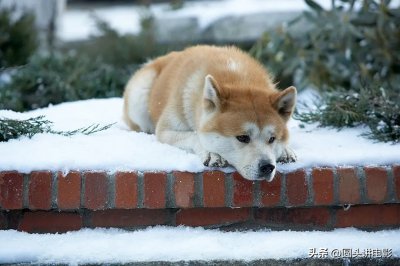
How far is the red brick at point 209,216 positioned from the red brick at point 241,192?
72 mm

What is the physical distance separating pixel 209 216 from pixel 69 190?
26.4 inches

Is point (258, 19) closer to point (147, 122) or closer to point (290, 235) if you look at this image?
point (147, 122)

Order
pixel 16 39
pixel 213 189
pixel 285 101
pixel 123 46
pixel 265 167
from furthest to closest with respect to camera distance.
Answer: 1. pixel 123 46
2. pixel 16 39
3. pixel 285 101
4. pixel 213 189
5. pixel 265 167

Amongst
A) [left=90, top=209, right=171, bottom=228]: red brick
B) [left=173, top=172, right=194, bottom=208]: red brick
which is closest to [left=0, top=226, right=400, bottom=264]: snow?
[left=90, top=209, right=171, bottom=228]: red brick

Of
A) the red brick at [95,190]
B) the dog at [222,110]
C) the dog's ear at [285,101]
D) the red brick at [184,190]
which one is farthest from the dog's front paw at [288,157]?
the red brick at [95,190]

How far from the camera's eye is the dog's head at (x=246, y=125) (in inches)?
114

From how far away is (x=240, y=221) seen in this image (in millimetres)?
2990

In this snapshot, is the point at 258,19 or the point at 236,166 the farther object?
the point at 258,19

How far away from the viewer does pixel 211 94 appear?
3.11 metres

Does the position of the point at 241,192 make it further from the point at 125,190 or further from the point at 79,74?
the point at 79,74

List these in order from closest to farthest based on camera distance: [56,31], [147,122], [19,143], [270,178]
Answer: [270,178]
[19,143]
[147,122]
[56,31]

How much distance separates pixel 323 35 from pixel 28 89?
A: 2.59 meters

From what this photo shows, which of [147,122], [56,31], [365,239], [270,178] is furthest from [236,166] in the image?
[56,31]

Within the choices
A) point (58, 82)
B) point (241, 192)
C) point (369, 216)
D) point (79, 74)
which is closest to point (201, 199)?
point (241, 192)
